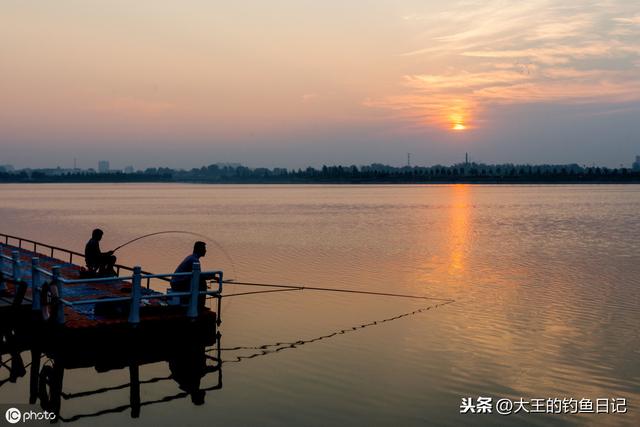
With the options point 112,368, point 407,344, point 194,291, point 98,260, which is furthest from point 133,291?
point 407,344

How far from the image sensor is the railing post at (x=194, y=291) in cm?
1703

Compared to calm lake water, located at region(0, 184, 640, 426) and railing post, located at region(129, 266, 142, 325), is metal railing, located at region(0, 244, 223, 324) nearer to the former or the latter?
railing post, located at region(129, 266, 142, 325)

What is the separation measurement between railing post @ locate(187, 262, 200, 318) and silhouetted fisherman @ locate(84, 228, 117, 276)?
465 cm

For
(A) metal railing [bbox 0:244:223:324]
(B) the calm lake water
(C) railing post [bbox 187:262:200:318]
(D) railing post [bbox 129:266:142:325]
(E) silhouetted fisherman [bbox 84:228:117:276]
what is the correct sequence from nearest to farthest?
(A) metal railing [bbox 0:244:223:324] < (D) railing post [bbox 129:266:142:325] < (C) railing post [bbox 187:262:200:318] < (B) the calm lake water < (E) silhouetted fisherman [bbox 84:228:117:276]

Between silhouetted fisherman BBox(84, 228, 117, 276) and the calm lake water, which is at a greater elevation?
silhouetted fisherman BBox(84, 228, 117, 276)

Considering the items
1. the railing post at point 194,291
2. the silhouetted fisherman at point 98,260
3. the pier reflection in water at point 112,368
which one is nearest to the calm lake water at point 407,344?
the pier reflection in water at point 112,368

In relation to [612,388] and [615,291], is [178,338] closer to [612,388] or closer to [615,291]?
[612,388]

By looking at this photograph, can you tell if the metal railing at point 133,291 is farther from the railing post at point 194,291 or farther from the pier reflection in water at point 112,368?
the pier reflection in water at point 112,368

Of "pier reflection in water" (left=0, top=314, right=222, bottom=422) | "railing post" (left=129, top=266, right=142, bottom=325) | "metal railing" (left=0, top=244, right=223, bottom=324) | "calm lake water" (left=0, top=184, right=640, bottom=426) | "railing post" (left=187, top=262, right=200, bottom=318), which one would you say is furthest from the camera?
"calm lake water" (left=0, top=184, right=640, bottom=426)

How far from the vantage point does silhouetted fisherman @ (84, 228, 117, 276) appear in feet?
68.1

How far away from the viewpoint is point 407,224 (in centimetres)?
9338

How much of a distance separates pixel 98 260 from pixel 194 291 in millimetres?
5591

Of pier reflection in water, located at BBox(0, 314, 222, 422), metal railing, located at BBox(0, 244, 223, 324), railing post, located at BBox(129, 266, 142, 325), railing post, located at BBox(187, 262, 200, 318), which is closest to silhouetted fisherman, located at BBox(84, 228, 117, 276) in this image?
metal railing, located at BBox(0, 244, 223, 324)

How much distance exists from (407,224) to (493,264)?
44.6 m
